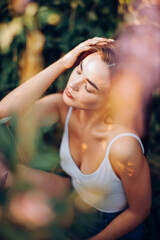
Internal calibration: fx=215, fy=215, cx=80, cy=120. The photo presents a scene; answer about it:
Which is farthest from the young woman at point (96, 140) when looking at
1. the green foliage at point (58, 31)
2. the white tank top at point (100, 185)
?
the green foliage at point (58, 31)

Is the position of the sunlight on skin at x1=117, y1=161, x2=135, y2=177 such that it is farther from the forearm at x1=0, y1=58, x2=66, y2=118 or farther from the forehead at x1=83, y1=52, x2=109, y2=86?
the forearm at x1=0, y1=58, x2=66, y2=118

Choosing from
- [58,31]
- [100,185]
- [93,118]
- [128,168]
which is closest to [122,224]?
[100,185]

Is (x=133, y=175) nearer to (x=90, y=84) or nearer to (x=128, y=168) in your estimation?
(x=128, y=168)

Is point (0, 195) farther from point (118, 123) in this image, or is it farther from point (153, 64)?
point (153, 64)

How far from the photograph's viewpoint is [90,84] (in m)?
0.87

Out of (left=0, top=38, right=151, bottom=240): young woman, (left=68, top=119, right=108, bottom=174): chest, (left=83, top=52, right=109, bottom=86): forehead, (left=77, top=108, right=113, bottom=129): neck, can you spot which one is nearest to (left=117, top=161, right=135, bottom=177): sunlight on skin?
(left=0, top=38, right=151, bottom=240): young woman

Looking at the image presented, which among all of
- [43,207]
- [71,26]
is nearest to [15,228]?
[43,207]

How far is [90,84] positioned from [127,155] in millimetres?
333

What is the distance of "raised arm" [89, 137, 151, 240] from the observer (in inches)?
35.5

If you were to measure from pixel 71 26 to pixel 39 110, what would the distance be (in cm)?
88

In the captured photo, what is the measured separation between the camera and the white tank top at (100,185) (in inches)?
39.4

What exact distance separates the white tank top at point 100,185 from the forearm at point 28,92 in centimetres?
24

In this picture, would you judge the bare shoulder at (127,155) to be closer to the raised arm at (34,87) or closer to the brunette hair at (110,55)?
the brunette hair at (110,55)

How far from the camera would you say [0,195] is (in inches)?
19.0
